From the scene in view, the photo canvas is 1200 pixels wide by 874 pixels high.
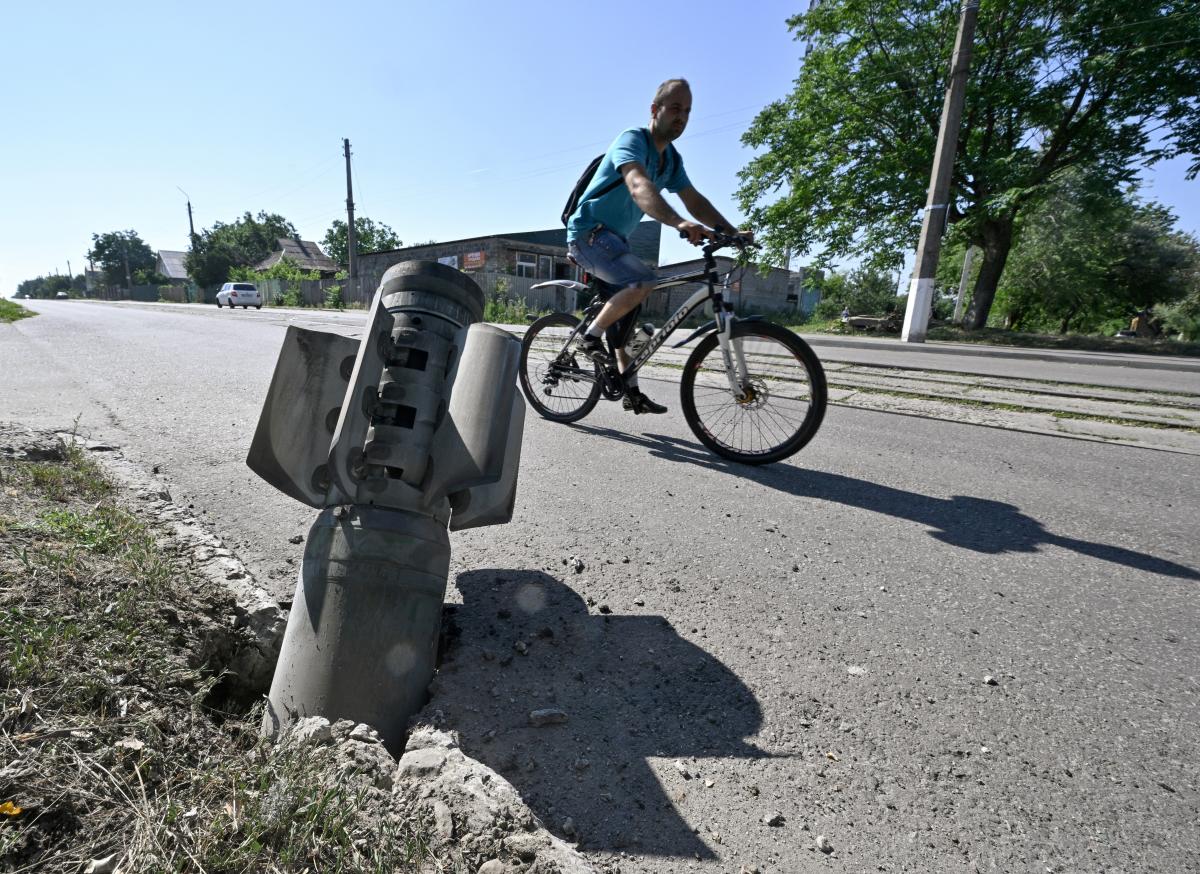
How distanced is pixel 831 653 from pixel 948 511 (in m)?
1.47

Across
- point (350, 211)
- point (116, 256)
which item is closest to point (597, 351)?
point (350, 211)

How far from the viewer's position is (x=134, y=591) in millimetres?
1600

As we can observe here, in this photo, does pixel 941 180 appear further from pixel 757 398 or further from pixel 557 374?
pixel 757 398

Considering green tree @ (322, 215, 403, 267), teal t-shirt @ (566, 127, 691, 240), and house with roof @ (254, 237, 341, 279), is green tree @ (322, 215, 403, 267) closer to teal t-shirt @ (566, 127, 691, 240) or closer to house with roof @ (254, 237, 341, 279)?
house with roof @ (254, 237, 341, 279)

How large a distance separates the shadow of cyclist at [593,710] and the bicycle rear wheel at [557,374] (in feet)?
8.89

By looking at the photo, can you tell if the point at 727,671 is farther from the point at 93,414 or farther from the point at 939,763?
the point at 93,414

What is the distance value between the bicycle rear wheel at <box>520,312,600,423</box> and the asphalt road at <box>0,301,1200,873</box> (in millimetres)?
1100

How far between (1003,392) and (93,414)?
7.48 meters

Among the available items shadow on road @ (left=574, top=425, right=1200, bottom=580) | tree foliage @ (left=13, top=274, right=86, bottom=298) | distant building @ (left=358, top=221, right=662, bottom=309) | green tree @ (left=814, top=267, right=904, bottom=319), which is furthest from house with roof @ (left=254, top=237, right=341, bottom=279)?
tree foliage @ (left=13, top=274, right=86, bottom=298)

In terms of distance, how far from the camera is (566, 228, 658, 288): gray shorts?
3.91 metres

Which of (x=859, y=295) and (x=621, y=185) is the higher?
(x=859, y=295)

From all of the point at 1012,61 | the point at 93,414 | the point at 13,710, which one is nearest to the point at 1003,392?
the point at 13,710

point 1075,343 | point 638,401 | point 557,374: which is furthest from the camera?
point 1075,343

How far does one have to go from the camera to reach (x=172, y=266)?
279ft
